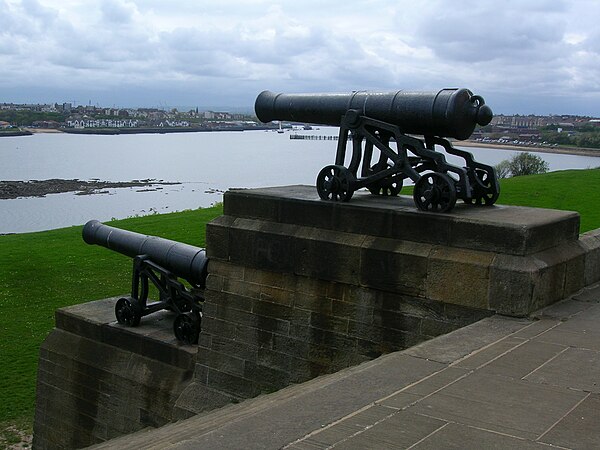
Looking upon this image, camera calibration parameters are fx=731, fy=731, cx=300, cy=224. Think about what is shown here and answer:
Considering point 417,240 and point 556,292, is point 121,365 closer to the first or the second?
point 417,240

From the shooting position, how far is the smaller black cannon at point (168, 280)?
8523 millimetres

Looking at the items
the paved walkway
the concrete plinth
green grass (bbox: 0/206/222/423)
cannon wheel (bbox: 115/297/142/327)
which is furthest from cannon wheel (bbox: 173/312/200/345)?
the paved walkway

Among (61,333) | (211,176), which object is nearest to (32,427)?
(61,333)

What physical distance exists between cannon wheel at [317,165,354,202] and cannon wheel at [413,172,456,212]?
2.29 feet

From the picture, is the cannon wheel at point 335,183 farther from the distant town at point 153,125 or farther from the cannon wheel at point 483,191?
the distant town at point 153,125

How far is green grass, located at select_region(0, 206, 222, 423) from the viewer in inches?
445

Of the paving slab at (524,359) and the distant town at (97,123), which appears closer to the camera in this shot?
the paving slab at (524,359)

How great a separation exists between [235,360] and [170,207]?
3479cm

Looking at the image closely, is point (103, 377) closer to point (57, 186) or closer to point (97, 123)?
point (57, 186)

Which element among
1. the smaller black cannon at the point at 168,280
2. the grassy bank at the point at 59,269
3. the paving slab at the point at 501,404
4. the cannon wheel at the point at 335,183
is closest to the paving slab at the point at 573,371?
the paving slab at the point at 501,404

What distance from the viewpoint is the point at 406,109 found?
20.6ft

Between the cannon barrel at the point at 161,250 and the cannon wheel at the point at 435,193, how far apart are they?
3404mm

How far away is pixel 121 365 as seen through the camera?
8.56 metres

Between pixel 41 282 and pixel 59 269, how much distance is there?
100cm
